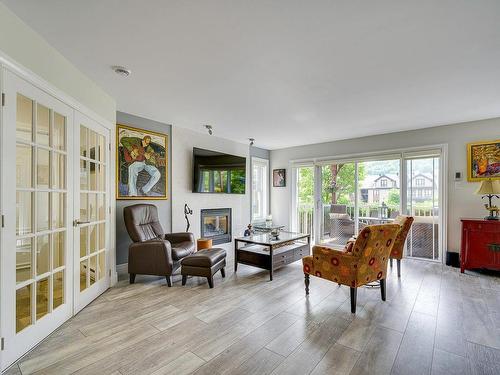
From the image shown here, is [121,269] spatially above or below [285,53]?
below

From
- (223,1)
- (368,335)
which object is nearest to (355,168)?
(368,335)

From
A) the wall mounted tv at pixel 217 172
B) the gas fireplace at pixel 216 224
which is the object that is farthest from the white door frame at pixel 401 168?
the gas fireplace at pixel 216 224

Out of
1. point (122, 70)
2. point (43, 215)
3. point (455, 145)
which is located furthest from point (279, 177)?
point (43, 215)

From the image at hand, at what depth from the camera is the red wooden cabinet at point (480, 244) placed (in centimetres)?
359

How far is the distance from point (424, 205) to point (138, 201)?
15.9 feet

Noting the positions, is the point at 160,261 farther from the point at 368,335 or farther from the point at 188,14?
the point at 188,14

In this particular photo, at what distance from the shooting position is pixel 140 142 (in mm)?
3969

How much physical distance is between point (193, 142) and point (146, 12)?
3114 mm

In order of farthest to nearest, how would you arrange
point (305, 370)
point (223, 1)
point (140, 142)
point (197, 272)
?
point (140, 142)
point (197, 272)
point (305, 370)
point (223, 1)

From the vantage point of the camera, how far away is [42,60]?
6.70ft

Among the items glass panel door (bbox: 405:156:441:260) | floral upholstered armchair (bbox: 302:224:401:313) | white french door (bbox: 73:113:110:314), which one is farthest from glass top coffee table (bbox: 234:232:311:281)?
glass panel door (bbox: 405:156:441:260)

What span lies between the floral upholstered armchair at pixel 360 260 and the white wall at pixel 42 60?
9.53 ft

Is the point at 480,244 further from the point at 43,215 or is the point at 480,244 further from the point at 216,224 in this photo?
the point at 43,215

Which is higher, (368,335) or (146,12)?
(146,12)
